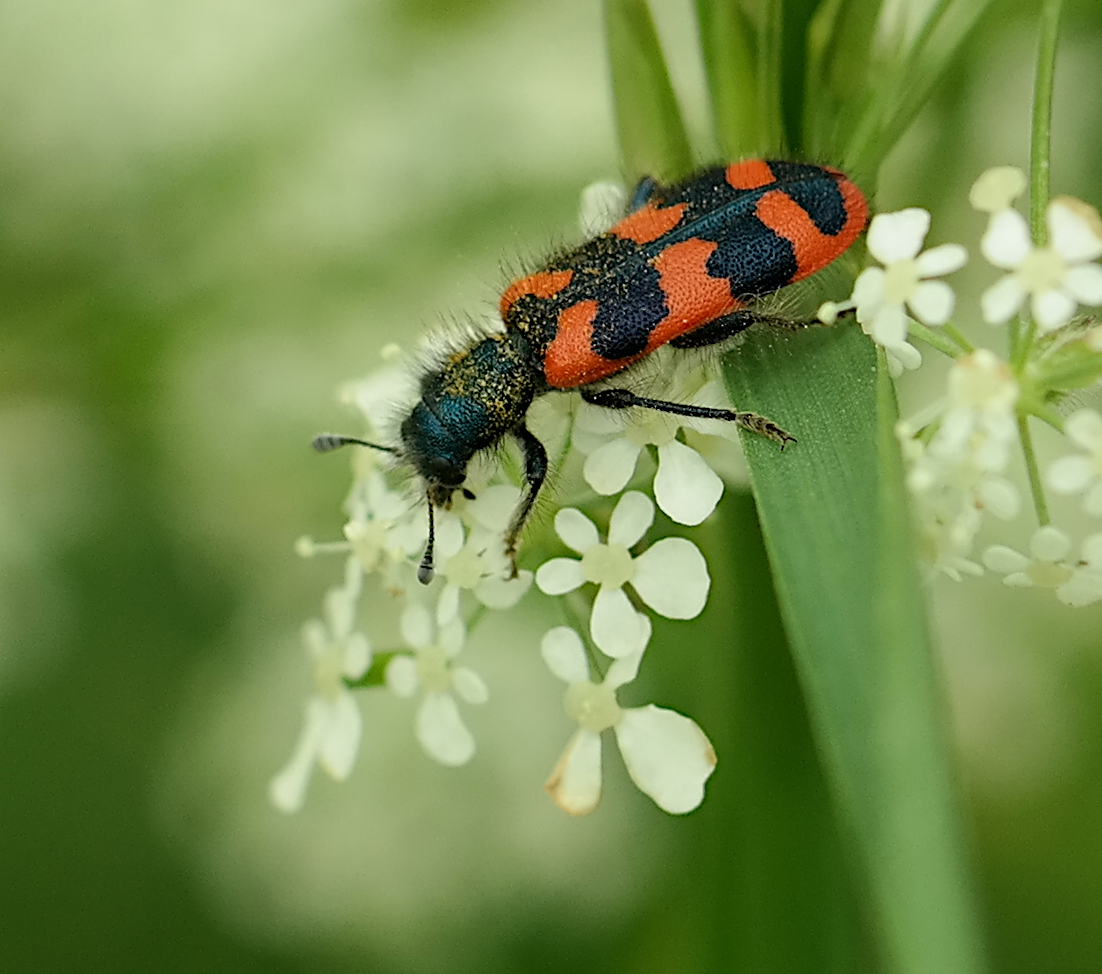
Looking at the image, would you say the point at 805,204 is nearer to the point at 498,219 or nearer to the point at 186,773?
the point at 498,219

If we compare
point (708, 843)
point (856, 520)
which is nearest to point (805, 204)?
point (856, 520)

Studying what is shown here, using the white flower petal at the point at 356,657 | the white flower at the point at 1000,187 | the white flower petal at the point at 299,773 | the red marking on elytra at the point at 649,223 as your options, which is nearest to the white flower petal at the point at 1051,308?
the white flower at the point at 1000,187

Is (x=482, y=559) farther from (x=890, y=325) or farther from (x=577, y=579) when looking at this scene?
(x=890, y=325)

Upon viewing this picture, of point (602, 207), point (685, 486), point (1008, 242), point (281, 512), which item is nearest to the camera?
point (1008, 242)

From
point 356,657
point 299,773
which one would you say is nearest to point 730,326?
point 356,657

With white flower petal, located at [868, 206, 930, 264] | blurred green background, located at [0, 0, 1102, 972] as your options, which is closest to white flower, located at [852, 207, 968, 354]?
white flower petal, located at [868, 206, 930, 264]

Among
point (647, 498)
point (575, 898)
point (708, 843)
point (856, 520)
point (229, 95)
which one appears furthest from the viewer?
point (229, 95)
